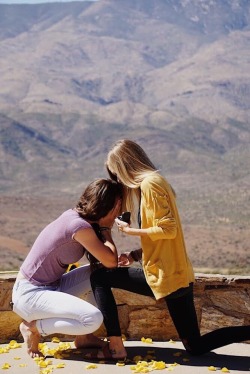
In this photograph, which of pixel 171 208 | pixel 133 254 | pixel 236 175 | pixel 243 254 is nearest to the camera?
pixel 171 208

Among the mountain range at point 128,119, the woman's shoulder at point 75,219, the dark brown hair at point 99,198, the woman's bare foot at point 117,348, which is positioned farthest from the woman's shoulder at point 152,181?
the mountain range at point 128,119

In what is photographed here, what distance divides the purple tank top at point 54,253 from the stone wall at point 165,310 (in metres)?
0.64

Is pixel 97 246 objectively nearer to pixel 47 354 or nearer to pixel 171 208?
pixel 171 208

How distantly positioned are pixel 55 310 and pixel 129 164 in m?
0.95

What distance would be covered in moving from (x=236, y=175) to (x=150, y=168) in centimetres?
6002

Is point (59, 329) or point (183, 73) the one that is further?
point (183, 73)

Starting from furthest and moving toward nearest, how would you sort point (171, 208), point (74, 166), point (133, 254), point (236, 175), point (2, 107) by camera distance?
1. point (2, 107)
2. point (74, 166)
3. point (236, 175)
4. point (133, 254)
5. point (171, 208)

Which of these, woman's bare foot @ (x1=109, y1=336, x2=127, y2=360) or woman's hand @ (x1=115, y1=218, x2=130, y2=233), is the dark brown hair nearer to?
woman's hand @ (x1=115, y1=218, x2=130, y2=233)

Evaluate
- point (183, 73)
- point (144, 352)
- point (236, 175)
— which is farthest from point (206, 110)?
point (144, 352)

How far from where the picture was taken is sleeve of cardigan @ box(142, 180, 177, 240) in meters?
4.37

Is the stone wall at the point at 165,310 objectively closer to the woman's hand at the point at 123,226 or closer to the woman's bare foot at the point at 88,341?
the woman's bare foot at the point at 88,341

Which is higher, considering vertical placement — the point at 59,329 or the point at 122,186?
the point at 122,186

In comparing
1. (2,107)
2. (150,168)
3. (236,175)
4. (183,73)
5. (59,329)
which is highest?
(150,168)

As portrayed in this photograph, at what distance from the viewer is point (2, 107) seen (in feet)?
319
